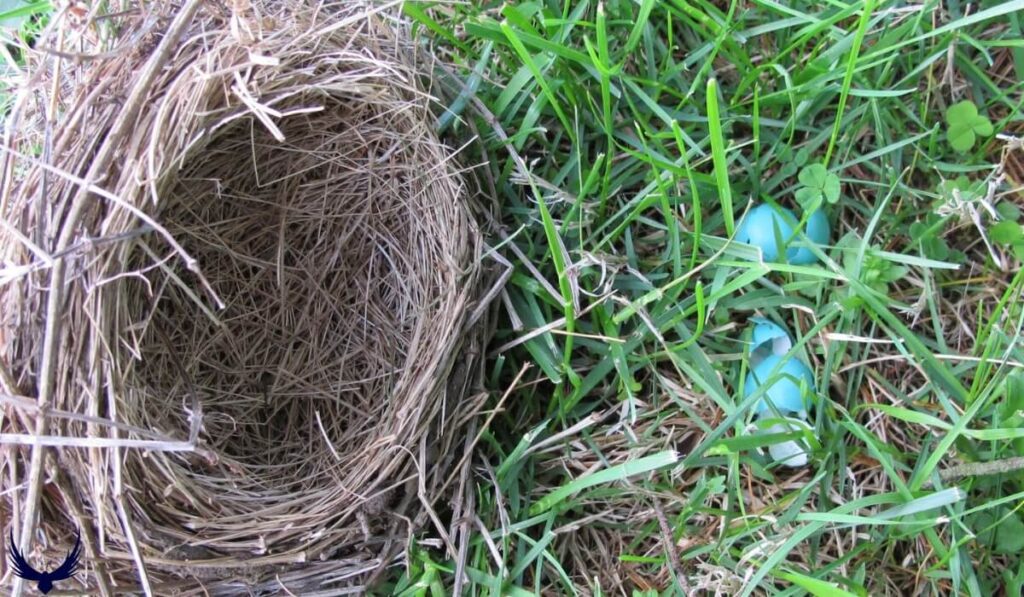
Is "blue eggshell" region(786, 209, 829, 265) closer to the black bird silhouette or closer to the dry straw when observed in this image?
the dry straw

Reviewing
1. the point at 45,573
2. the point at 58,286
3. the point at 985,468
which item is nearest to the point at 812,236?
the point at 985,468

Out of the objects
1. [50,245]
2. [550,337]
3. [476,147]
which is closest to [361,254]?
[476,147]

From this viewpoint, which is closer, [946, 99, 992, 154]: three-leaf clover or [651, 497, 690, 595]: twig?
[651, 497, 690, 595]: twig

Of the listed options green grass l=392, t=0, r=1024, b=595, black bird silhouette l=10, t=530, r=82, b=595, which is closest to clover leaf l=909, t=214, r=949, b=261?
green grass l=392, t=0, r=1024, b=595

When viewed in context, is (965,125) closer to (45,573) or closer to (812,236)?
(812,236)

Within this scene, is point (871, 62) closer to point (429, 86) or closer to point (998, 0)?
point (998, 0)

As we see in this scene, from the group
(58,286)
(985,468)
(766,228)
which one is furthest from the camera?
(766,228)

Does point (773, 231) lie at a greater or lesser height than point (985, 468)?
greater
